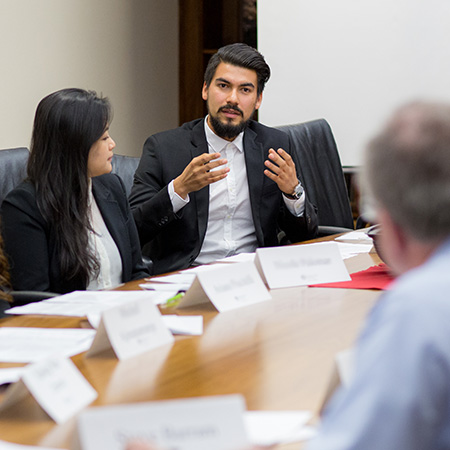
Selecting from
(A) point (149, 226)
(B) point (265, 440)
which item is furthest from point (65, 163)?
(B) point (265, 440)

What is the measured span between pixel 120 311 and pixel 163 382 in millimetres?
188

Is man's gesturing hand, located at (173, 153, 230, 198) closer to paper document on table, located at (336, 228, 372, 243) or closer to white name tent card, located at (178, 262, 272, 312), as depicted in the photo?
paper document on table, located at (336, 228, 372, 243)

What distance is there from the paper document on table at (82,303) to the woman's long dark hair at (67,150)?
457 millimetres

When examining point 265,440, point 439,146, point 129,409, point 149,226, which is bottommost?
point 149,226

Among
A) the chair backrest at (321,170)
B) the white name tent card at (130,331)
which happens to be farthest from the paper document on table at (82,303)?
the chair backrest at (321,170)

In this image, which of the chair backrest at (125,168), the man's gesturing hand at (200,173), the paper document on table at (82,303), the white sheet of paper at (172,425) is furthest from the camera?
the chair backrest at (125,168)

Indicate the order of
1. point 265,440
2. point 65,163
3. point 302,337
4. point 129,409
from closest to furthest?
1. point 129,409
2. point 265,440
3. point 302,337
4. point 65,163

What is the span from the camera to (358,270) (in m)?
2.24

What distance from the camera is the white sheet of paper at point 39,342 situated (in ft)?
4.45

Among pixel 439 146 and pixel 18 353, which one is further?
pixel 18 353

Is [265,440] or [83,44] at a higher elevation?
[83,44]

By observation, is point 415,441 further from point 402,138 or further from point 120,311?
point 120,311

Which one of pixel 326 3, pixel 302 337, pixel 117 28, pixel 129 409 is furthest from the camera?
pixel 117 28

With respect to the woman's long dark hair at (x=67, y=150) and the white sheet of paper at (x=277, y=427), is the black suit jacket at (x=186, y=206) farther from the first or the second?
the white sheet of paper at (x=277, y=427)
